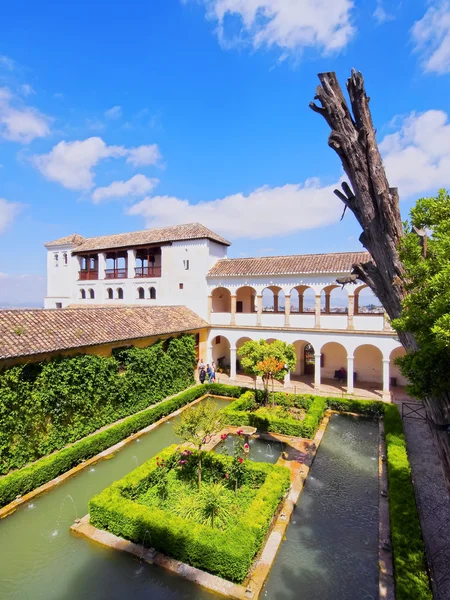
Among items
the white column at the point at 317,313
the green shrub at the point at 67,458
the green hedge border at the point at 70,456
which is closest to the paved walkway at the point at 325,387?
the white column at the point at 317,313

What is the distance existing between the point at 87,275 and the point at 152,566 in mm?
26474

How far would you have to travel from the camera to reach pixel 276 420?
13938 millimetres

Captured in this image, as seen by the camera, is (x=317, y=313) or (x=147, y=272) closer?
(x=317, y=313)

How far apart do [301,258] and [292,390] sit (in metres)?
8.46

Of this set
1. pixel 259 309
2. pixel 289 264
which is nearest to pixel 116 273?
pixel 259 309

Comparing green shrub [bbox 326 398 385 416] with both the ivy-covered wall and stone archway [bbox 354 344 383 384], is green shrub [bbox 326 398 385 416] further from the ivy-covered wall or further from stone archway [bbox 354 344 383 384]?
the ivy-covered wall

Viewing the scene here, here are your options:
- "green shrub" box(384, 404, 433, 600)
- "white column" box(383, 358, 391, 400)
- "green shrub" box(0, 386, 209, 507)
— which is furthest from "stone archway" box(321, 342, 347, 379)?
"green shrub" box(0, 386, 209, 507)

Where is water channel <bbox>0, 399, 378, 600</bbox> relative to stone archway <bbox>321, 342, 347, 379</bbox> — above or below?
below

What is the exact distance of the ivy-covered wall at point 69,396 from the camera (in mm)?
10656

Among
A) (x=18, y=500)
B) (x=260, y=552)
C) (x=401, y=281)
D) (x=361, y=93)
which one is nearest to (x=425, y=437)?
(x=260, y=552)

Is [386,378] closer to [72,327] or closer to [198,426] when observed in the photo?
[198,426]

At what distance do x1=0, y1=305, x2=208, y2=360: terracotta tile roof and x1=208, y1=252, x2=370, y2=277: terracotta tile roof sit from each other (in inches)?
213

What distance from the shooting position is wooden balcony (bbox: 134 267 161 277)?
1053 inches

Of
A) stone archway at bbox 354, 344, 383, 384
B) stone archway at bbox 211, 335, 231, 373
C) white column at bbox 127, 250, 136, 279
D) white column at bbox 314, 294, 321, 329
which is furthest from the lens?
white column at bbox 127, 250, 136, 279
